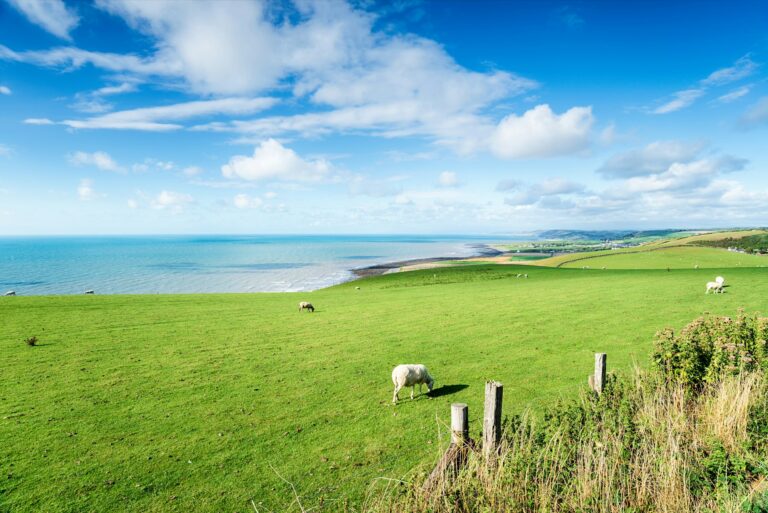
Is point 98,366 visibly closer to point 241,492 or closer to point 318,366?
point 318,366

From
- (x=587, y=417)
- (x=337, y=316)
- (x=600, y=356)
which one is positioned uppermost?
(x=600, y=356)

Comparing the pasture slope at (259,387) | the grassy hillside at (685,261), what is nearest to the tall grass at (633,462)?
the pasture slope at (259,387)

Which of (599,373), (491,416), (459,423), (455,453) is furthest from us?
(599,373)

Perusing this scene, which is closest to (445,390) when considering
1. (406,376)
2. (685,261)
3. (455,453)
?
(406,376)

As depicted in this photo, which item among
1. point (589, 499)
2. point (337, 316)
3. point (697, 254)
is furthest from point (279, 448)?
point (697, 254)

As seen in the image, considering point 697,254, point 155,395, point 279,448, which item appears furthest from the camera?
point 697,254

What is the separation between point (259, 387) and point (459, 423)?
12.0 metres

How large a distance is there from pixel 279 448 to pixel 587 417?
904 centimetres

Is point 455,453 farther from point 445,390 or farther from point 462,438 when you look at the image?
point 445,390

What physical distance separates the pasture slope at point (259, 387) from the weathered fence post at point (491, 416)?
1213 mm

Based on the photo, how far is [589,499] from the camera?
23.5 feet

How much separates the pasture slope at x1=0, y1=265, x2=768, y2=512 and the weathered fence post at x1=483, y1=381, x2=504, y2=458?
1.21m

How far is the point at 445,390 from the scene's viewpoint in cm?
1594

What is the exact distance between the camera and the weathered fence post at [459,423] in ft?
24.7
